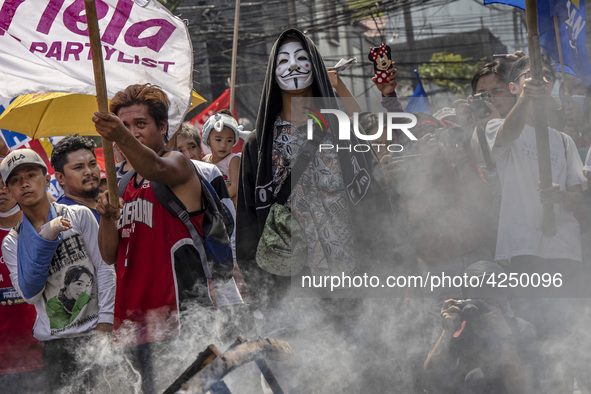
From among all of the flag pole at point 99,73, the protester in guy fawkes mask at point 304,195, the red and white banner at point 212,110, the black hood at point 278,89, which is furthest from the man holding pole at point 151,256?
the red and white banner at point 212,110

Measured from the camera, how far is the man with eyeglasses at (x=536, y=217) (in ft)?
12.4

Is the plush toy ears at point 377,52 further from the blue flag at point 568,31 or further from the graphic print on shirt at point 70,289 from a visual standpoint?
the graphic print on shirt at point 70,289

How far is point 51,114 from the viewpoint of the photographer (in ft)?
18.6

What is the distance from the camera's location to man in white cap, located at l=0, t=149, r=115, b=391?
12.6 ft

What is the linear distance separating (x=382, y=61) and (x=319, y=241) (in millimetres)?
1450

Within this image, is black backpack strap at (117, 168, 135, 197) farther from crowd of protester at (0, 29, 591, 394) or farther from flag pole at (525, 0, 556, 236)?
flag pole at (525, 0, 556, 236)

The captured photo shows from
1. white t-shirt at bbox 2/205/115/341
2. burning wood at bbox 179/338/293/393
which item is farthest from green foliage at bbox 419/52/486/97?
burning wood at bbox 179/338/293/393

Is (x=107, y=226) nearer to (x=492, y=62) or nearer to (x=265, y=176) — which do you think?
(x=265, y=176)

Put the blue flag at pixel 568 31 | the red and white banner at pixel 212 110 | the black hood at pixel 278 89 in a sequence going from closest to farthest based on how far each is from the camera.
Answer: the black hood at pixel 278 89 < the blue flag at pixel 568 31 < the red and white banner at pixel 212 110

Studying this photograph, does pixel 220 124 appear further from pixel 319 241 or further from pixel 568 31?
pixel 568 31

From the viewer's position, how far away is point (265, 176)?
3.70 metres

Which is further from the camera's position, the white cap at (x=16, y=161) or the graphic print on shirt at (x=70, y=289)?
the white cap at (x=16, y=161)

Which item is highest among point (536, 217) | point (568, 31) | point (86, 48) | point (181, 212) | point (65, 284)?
point (86, 48)

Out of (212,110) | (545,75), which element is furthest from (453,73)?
(545,75)
